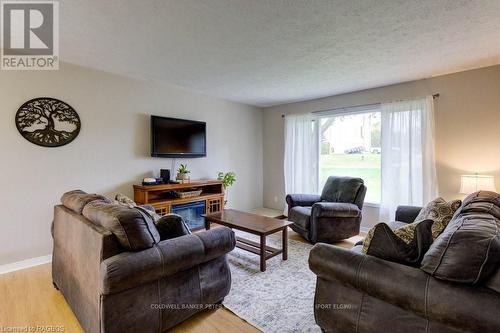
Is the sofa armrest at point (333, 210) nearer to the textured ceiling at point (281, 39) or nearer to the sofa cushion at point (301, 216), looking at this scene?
the sofa cushion at point (301, 216)

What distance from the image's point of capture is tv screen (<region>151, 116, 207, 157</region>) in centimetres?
387

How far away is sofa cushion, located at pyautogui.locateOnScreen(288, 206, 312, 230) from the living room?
0.04m

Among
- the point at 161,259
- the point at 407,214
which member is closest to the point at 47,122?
the point at 161,259

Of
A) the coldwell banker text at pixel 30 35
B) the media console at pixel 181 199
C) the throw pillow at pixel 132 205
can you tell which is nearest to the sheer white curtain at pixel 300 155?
the media console at pixel 181 199

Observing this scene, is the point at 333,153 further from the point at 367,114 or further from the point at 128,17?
the point at 128,17

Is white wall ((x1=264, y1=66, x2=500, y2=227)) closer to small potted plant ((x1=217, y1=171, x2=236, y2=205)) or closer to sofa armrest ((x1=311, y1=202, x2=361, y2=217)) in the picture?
sofa armrest ((x1=311, y1=202, x2=361, y2=217))

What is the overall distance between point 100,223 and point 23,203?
1.98 meters

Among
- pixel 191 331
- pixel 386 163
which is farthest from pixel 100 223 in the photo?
pixel 386 163

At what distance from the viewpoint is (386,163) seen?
157 inches

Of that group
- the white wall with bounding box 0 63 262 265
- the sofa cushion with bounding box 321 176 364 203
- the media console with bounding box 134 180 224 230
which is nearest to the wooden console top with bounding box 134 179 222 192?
the media console with bounding box 134 180 224 230

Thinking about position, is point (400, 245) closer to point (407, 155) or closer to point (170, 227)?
point (170, 227)

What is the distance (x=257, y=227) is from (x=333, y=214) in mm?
1207

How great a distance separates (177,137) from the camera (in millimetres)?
4125

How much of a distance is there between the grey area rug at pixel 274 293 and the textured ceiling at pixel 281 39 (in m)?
2.37
